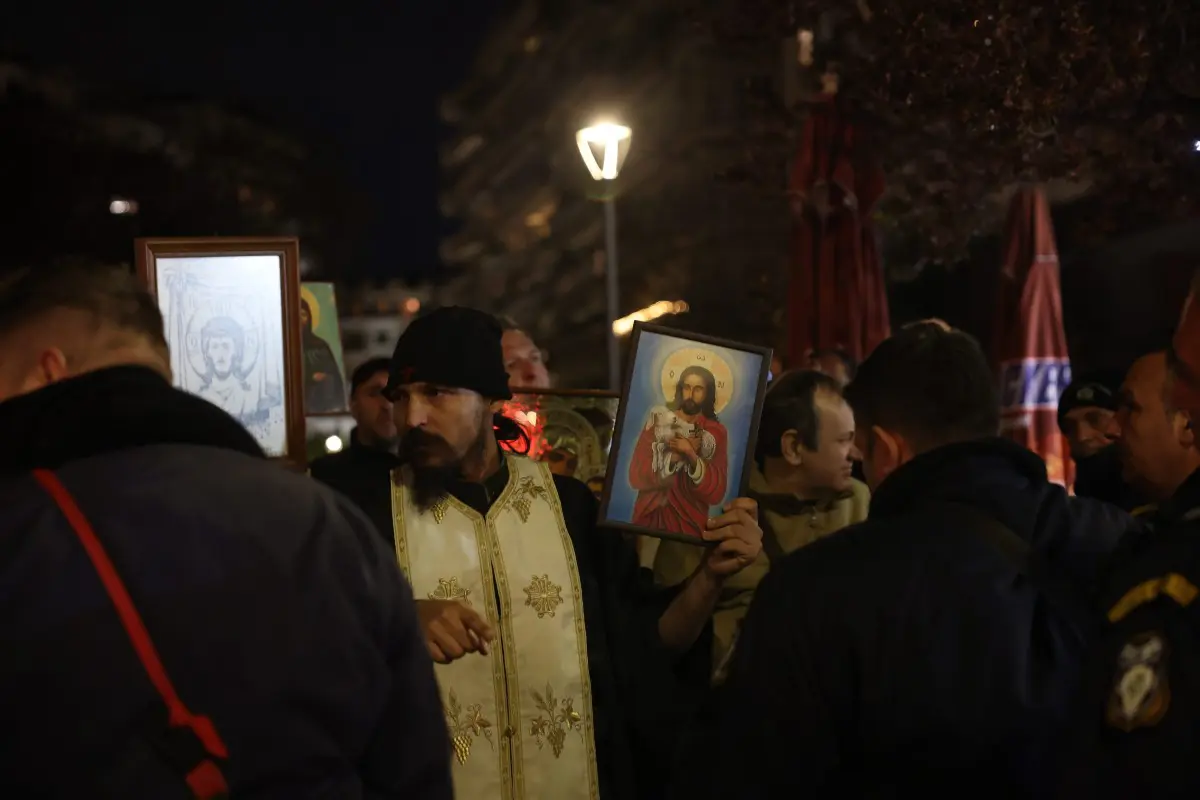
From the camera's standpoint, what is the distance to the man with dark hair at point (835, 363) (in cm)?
773

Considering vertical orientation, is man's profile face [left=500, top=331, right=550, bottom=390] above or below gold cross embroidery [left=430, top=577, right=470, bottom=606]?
above

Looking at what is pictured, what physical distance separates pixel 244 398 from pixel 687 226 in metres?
28.9

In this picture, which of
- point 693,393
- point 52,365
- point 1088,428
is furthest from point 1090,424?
point 52,365

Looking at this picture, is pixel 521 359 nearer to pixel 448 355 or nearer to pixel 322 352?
pixel 322 352

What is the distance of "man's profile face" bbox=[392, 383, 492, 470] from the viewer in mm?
3762

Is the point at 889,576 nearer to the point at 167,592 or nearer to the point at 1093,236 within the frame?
the point at 167,592

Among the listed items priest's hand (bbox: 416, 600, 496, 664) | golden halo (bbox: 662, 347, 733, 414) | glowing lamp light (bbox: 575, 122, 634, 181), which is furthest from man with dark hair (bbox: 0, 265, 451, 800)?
glowing lamp light (bbox: 575, 122, 634, 181)

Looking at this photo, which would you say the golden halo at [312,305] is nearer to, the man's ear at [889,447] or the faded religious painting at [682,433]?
the faded religious painting at [682,433]

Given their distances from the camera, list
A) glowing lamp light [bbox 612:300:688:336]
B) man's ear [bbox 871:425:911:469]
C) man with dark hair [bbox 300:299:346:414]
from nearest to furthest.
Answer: man's ear [bbox 871:425:911:469] < man with dark hair [bbox 300:299:346:414] < glowing lamp light [bbox 612:300:688:336]

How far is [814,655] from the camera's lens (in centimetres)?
269

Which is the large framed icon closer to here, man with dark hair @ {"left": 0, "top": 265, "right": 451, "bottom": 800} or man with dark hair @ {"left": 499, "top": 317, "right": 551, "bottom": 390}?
man with dark hair @ {"left": 0, "top": 265, "right": 451, "bottom": 800}

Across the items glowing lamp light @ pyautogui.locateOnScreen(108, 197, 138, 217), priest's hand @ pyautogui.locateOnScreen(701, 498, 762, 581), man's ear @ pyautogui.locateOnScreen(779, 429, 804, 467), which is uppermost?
glowing lamp light @ pyautogui.locateOnScreen(108, 197, 138, 217)

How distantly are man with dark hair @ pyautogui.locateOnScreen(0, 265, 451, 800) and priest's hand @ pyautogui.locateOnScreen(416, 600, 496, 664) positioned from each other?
87 centimetres

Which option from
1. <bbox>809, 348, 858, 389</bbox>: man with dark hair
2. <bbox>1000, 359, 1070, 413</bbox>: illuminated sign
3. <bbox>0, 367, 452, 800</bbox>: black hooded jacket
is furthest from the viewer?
<bbox>1000, 359, 1070, 413</bbox>: illuminated sign
